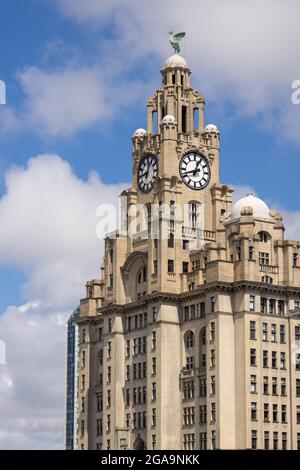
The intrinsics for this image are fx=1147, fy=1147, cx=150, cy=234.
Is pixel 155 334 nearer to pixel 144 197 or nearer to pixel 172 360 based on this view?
pixel 172 360

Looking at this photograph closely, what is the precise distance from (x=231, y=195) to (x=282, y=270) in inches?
855

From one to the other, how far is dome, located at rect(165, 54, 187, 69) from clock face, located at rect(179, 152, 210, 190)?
1559cm

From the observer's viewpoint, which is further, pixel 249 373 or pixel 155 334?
pixel 155 334

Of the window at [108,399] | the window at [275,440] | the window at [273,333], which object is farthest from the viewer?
the window at [108,399]

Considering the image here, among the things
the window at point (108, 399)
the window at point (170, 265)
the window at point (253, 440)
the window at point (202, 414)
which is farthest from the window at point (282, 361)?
the window at point (108, 399)

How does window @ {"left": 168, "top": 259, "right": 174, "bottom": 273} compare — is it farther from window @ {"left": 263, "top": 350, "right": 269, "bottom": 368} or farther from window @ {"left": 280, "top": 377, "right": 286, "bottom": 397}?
window @ {"left": 280, "top": 377, "right": 286, "bottom": 397}

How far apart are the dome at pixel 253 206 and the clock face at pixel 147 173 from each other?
17701mm

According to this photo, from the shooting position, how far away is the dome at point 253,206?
16600 centimetres

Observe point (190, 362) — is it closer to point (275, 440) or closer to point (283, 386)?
point (283, 386)

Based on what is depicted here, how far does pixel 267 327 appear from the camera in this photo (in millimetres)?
160000

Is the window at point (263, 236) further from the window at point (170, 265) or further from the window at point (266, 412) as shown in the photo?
the window at point (266, 412)

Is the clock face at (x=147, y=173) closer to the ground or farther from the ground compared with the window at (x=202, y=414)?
farther from the ground

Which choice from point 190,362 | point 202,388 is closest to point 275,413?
point 202,388
